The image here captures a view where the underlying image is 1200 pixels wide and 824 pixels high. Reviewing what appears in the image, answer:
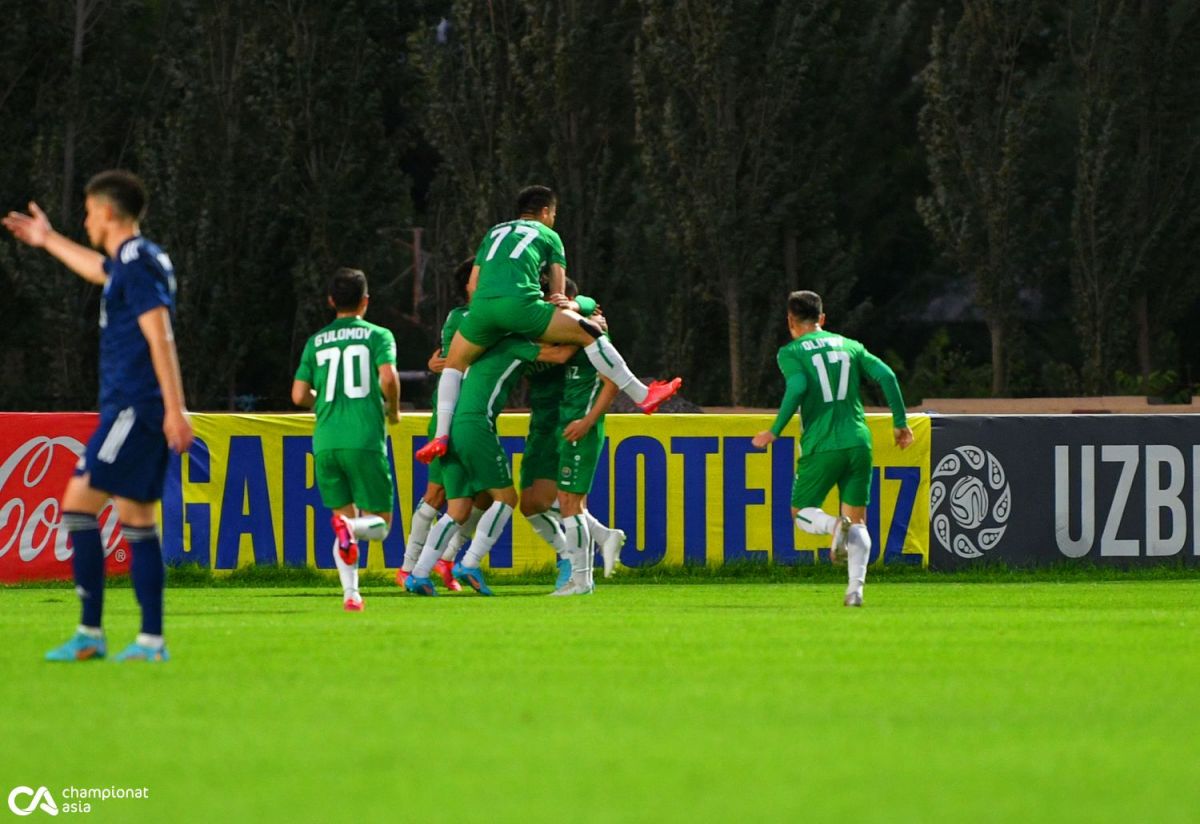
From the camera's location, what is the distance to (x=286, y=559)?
57.8 feet

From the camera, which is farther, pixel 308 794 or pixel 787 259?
pixel 787 259

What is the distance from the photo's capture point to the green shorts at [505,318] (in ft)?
45.1

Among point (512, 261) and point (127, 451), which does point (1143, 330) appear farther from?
point (127, 451)

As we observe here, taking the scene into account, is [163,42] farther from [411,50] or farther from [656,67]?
[656,67]

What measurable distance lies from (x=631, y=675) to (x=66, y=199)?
99.1ft

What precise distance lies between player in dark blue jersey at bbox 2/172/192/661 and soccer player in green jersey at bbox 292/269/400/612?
373 cm

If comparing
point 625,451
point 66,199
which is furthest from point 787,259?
point 625,451

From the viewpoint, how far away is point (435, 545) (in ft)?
46.5

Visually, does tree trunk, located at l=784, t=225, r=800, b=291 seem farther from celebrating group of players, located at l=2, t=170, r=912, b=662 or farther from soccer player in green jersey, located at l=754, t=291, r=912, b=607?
soccer player in green jersey, located at l=754, t=291, r=912, b=607

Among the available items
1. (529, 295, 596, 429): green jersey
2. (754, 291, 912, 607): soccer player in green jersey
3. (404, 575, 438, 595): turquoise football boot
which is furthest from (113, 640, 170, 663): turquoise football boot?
(529, 295, 596, 429): green jersey

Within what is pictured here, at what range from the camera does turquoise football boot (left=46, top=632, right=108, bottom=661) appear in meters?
8.55

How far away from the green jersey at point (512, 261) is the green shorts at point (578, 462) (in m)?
1.26

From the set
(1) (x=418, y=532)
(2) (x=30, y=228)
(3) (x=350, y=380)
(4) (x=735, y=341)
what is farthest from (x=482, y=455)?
(4) (x=735, y=341)

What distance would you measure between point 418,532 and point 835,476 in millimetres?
3384
